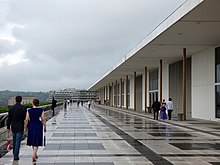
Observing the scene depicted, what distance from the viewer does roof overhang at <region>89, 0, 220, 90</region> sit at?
1477 cm

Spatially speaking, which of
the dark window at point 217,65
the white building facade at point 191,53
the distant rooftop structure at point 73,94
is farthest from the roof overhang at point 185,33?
the distant rooftop structure at point 73,94

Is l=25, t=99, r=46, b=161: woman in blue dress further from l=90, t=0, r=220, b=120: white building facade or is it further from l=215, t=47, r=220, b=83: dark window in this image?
l=215, t=47, r=220, b=83: dark window

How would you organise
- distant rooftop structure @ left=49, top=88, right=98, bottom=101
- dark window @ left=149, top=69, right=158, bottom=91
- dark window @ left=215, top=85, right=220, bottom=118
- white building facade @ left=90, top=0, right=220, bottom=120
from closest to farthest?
white building facade @ left=90, top=0, right=220, bottom=120 < dark window @ left=215, top=85, right=220, bottom=118 < dark window @ left=149, top=69, right=158, bottom=91 < distant rooftop structure @ left=49, top=88, right=98, bottom=101

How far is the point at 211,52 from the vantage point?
2525cm

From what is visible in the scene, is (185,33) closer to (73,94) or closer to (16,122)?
(16,122)

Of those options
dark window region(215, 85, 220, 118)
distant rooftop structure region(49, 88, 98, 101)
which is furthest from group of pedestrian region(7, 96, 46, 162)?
distant rooftop structure region(49, 88, 98, 101)

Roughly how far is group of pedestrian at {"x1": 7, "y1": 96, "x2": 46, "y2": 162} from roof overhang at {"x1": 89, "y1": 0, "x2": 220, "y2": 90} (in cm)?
764

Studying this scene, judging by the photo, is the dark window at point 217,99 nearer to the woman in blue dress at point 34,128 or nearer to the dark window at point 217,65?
the dark window at point 217,65

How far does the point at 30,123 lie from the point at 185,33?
43.1ft

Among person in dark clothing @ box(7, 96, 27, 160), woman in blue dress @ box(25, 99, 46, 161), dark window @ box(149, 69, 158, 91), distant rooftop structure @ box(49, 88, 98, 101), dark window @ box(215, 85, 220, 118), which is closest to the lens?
woman in blue dress @ box(25, 99, 46, 161)

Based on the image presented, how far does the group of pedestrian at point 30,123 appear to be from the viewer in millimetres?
8781

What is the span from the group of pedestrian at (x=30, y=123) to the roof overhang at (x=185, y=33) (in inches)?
301

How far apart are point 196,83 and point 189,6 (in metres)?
14.7

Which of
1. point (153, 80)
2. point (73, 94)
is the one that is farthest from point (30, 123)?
point (73, 94)
